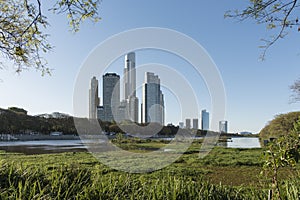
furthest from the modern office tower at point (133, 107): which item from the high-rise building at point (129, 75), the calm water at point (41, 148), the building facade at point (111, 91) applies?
the calm water at point (41, 148)

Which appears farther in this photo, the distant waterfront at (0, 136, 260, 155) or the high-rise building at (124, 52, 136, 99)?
the distant waterfront at (0, 136, 260, 155)

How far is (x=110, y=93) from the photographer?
8875mm

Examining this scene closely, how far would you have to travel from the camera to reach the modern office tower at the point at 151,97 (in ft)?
27.7

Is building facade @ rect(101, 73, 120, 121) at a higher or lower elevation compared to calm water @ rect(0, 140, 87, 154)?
higher

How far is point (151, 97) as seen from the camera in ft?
29.3

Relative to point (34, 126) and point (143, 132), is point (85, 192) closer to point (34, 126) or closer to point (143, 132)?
point (143, 132)

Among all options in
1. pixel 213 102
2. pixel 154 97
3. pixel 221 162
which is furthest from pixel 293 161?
pixel 221 162

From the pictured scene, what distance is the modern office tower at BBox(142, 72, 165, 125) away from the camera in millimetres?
8430

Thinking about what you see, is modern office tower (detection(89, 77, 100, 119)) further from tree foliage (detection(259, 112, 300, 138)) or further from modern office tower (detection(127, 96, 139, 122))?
tree foliage (detection(259, 112, 300, 138))

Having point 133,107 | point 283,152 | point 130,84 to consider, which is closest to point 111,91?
point 130,84

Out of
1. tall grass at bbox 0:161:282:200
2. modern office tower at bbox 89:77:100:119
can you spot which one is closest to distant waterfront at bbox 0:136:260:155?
modern office tower at bbox 89:77:100:119

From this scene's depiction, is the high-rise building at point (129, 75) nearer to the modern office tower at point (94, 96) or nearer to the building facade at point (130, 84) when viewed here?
the building facade at point (130, 84)

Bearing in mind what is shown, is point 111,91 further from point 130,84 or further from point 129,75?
point 129,75

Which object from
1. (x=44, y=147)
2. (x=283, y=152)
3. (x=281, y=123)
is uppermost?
(x=281, y=123)
